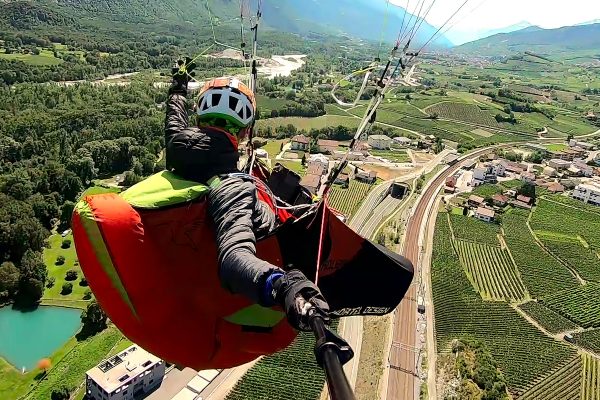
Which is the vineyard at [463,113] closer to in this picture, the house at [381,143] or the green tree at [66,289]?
the house at [381,143]

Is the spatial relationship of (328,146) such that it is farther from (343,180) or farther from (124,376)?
(124,376)

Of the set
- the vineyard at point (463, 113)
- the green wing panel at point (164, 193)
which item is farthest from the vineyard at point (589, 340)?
the vineyard at point (463, 113)

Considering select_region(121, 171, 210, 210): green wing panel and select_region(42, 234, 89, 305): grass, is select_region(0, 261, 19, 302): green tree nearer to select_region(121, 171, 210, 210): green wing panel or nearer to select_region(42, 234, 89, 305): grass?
select_region(42, 234, 89, 305): grass

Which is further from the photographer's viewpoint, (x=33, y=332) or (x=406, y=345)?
(x=406, y=345)

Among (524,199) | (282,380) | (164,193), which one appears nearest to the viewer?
(164,193)

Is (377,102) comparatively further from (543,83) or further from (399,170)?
(543,83)


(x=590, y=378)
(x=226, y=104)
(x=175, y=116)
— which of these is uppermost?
(x=226, y=104)

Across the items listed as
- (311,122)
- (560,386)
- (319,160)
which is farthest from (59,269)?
(311,122)
